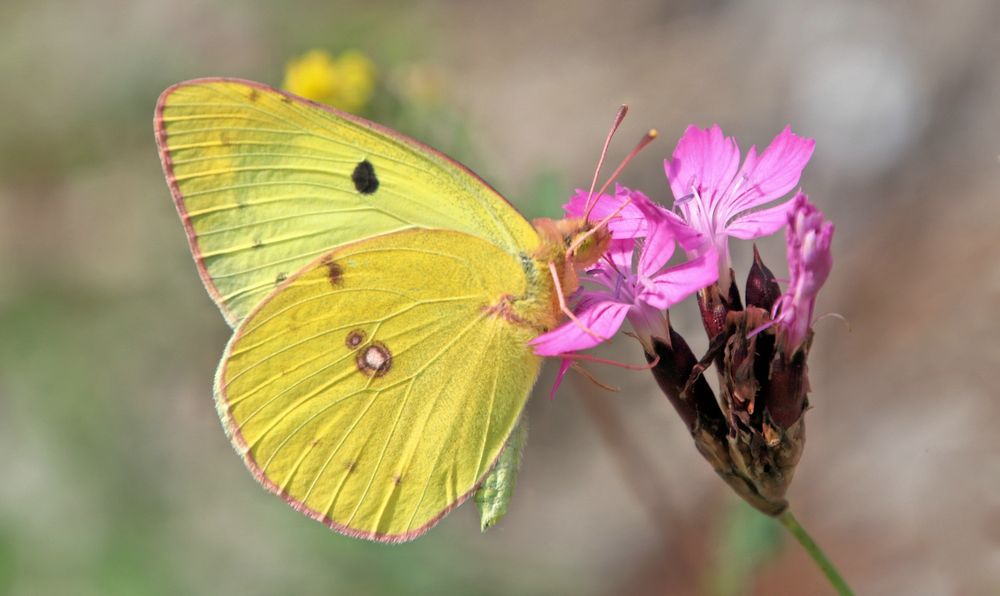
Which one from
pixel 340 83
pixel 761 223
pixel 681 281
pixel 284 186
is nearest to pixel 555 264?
pixel 681 281

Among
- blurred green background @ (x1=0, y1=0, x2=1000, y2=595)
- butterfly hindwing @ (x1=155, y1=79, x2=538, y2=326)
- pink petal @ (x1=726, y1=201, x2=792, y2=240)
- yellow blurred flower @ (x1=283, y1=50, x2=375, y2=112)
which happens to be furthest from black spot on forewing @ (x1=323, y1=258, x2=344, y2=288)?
yellow blurred flower @ (x1=283, y1=50, x2=375, y2=112)

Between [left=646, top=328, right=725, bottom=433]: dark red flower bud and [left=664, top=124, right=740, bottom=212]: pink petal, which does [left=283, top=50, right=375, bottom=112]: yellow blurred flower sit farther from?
[left=646, top=328, right=725, bottom=433]: dark red flower bud

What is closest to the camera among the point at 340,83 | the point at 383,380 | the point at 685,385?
the point at 685,385

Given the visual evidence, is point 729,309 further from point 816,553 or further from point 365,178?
point 365,178

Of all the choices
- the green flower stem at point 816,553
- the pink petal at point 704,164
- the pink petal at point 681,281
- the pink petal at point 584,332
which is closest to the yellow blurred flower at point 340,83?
the pink petal at point 704,164

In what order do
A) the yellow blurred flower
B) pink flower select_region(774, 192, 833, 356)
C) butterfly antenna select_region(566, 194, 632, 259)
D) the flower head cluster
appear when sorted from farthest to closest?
the yellow blurred flower → butterfly antenna select_region(566, 194, 632, 259) → the flower head cluster → pink flower select_region(774, 192, 833, 356)

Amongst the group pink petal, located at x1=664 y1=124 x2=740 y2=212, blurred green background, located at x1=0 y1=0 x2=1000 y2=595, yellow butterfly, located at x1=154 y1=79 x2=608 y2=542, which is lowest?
blurred green background, located at x1=0 y1=0 x2=1000 y2=595

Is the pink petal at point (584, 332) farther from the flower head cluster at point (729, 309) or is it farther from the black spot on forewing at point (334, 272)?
the black spot on forewing at point (334, 272)
